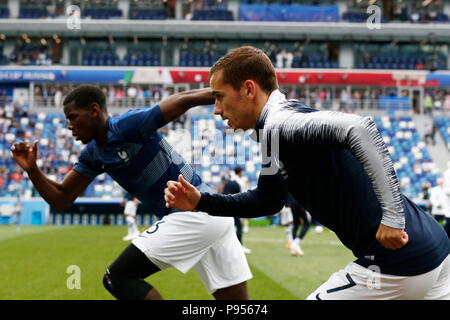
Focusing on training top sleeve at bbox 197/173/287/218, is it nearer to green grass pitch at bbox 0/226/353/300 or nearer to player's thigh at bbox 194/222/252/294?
player's thigh at bbox 194/222/252/294

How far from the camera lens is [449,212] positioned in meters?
14.3

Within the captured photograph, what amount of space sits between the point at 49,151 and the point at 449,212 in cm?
2609

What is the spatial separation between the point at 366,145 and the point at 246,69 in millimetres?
850

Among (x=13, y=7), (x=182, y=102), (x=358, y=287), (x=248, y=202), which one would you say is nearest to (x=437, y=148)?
(x=13, y=7)

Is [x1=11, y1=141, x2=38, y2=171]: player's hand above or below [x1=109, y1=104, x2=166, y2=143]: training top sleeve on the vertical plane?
below

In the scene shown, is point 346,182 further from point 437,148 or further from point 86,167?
point 437,148

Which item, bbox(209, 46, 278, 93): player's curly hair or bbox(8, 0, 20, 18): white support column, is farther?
bbox(8, 0, 20, 18): white support column

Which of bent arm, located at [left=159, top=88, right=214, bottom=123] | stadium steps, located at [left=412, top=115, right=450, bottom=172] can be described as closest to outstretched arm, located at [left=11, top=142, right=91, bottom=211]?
bent arm, located at [left=159, top=88, right=214, bottom=123]

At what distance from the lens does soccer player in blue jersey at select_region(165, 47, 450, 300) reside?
292cm

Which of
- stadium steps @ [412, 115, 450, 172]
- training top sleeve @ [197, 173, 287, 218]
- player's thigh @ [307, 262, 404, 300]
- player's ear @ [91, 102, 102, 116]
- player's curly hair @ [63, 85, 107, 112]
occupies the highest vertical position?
player's curly hair @ [63, 85, 107, 112]

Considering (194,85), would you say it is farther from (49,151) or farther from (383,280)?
(383,280)

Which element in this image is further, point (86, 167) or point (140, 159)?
point (86, 167)

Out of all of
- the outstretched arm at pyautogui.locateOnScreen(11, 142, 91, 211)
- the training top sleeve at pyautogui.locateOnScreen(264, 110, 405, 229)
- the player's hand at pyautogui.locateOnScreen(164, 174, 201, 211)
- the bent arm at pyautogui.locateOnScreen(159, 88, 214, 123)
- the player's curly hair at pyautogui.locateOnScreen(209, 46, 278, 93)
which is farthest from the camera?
the outstretched arm at pyautogui.locateOnScreen(11, 142, 91, 211)

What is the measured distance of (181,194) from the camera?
3.59 metres
